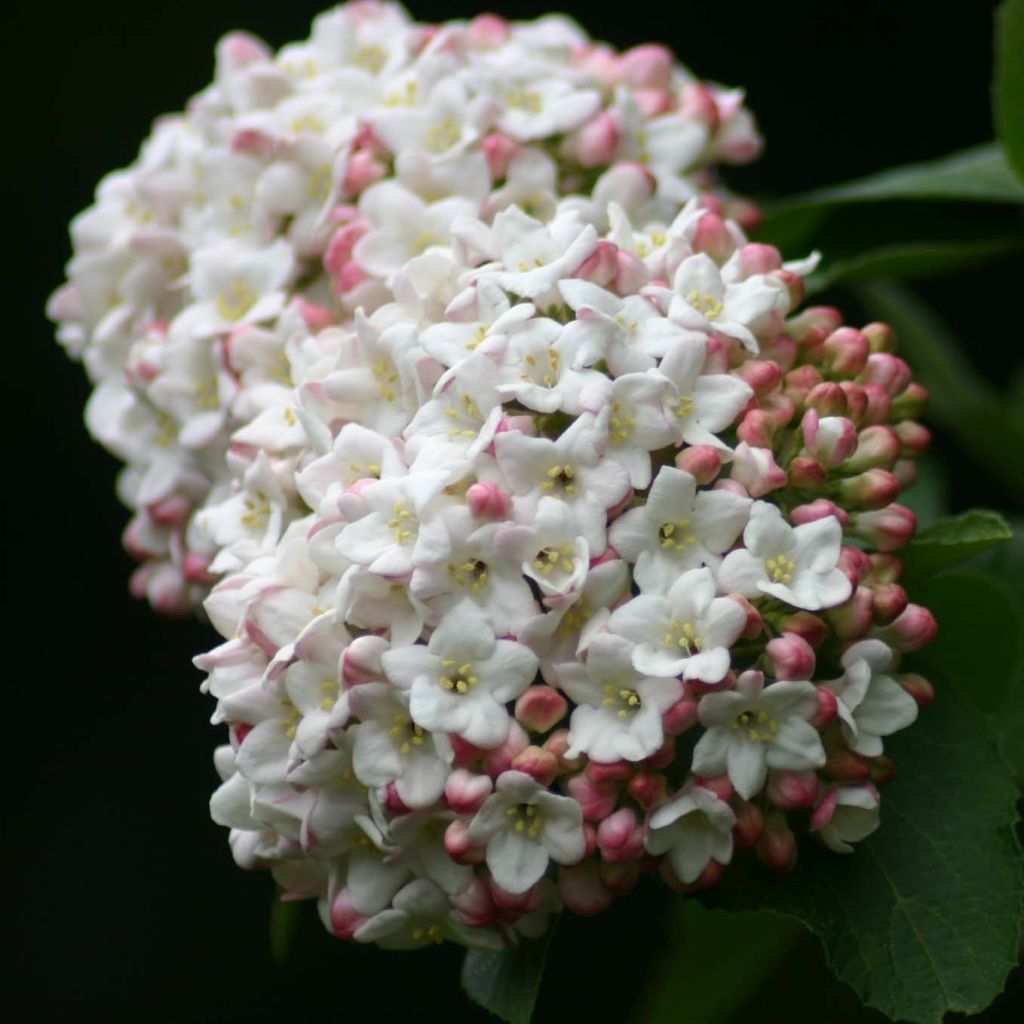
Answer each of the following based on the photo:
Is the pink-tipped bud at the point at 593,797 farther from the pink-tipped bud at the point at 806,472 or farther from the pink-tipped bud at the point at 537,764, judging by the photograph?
the pink-tipped bud at the point at 806,472

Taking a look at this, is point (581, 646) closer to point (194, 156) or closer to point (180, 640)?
point (194, 156)

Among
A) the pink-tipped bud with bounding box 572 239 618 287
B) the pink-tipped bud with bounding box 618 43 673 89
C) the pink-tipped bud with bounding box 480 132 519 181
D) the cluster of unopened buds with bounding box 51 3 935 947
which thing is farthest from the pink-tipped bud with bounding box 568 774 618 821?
the pink-tipped bud with bounding box 618 43 673 89

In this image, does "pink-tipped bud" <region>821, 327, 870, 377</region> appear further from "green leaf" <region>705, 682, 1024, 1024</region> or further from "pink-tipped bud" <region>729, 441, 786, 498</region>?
"green leaf" <region>705, 682, 1024, 1024</region>

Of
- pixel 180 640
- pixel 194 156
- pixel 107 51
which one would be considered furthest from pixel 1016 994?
pixel 107 51

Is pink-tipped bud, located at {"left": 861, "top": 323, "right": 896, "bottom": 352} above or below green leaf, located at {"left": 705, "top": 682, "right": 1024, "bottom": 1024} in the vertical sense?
above

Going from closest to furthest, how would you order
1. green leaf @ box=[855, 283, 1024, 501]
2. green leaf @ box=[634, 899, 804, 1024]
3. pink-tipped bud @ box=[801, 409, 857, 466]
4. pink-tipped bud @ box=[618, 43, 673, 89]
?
pink-tipped bud @ box=[801, 409, 857, 466] < pink-tipped bud @ box=[618, 43, 673, 89] < green leaf @ box=[634, 899, 804, 1024] < green leaf @ box=[855, 283, 1024, 501]

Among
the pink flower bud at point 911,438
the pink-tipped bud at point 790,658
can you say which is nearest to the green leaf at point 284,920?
the pink-tipped bud at point 790,658

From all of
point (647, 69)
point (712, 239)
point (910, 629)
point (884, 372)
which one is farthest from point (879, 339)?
point (647, 69)

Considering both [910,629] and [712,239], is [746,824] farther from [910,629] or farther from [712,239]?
[712,239]
